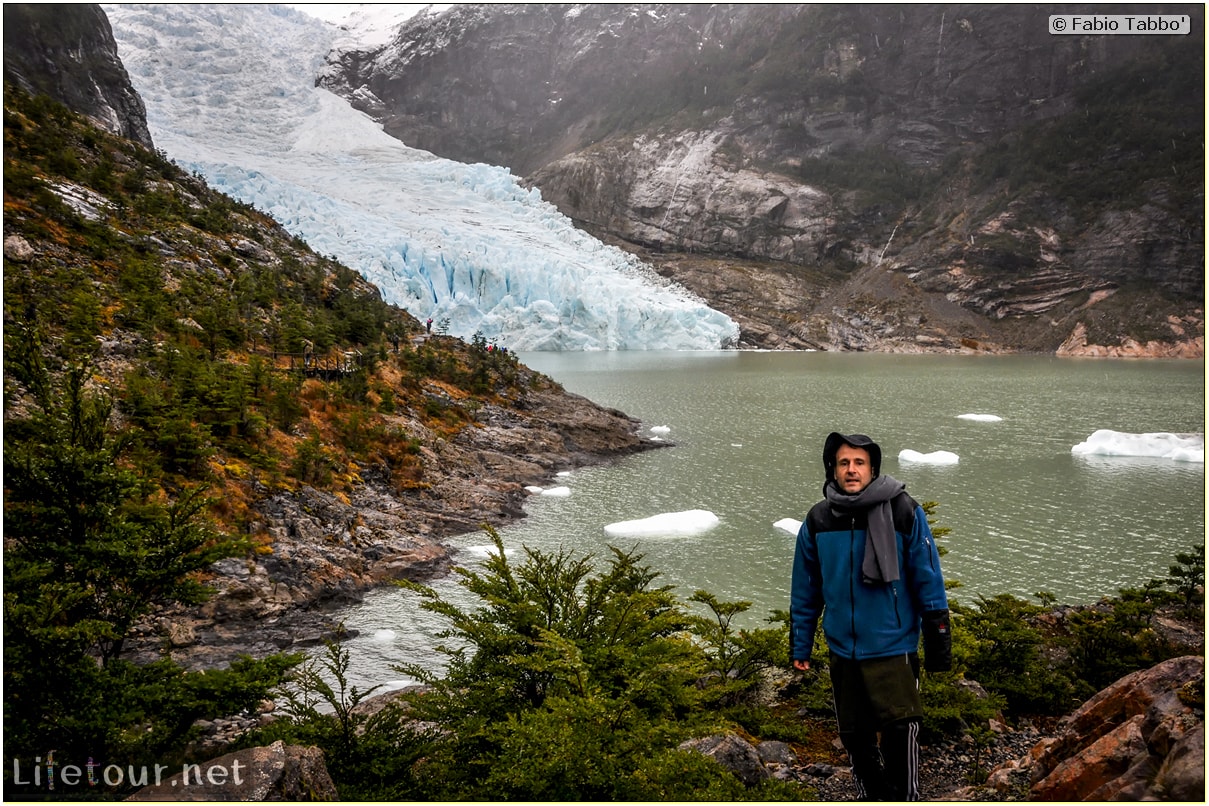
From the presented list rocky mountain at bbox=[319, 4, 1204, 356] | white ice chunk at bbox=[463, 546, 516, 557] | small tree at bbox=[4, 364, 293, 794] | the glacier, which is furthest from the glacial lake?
rocky mountain at bbox=[319, 4, 1204, 356]

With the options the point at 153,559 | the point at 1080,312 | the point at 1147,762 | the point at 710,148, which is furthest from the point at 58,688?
the point at 710,148

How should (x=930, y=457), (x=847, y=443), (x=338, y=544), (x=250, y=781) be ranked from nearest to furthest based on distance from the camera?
(x=847, y=443) → (x=250, y=781) → (x=338, y=544) → (x=930, y=457)

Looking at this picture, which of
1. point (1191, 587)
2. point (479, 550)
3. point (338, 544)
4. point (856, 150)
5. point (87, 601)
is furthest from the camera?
point (856, 150)

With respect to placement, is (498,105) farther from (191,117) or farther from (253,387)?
(253,387)

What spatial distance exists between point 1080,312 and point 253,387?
90901 mm

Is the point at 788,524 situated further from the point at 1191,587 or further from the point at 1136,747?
the point at 1136,747

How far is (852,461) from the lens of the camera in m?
3.40

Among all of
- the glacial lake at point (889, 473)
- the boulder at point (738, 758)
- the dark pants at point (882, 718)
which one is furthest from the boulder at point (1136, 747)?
the glacial lake at point (889, 473)

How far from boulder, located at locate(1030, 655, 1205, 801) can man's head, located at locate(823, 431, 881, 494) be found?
1841 mm

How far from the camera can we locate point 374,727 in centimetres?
512

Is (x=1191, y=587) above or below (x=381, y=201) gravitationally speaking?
Result: below

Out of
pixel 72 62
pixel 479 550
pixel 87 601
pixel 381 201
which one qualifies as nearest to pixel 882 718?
pixel 87 601

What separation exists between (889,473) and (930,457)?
1.99m

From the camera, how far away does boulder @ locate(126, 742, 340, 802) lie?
3.53 m
